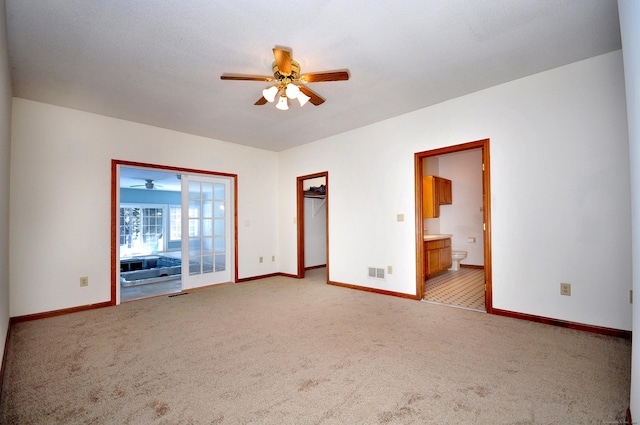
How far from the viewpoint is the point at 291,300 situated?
159 inches

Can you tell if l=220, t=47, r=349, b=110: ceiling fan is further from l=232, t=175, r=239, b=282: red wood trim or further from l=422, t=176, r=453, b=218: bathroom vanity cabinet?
l=422, t=176, r=453, b=218: bathroom vanity cabinet

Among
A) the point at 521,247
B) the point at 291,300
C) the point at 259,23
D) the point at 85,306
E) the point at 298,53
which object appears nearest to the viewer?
the point at 259,23

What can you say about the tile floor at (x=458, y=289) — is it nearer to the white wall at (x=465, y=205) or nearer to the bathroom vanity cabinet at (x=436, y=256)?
the bathroom vanity cabinet at (x=436, y=256)

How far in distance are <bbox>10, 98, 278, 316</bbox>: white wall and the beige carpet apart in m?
0.44

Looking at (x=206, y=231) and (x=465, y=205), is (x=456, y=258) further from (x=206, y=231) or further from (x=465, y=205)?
(x=206, y=231)

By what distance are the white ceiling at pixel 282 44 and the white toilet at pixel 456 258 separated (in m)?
3.80

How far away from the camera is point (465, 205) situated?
6977 millimetres

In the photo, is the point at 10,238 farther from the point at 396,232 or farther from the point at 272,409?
the point at 396,232

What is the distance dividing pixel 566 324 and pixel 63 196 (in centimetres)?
575

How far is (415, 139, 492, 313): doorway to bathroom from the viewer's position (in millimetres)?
3746

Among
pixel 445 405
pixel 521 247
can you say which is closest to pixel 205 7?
pixel 445 405

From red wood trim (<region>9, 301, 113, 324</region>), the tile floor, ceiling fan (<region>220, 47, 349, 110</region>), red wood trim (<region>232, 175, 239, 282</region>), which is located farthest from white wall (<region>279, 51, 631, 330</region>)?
red wood trim (<region>9, 301, 113, 324</region>)

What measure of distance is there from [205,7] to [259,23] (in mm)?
373

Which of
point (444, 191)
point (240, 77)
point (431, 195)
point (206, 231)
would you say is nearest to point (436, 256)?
point (431, 195)
